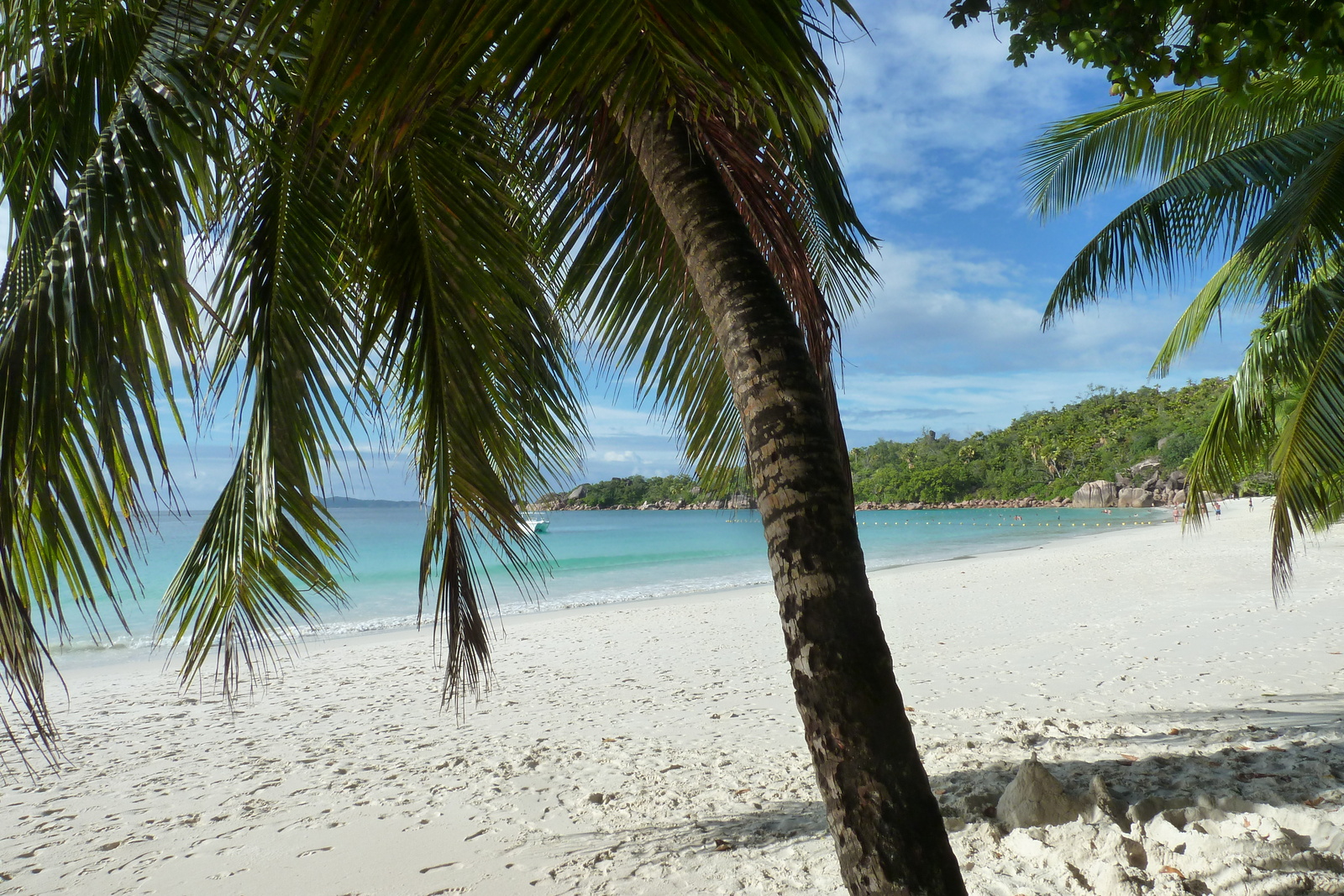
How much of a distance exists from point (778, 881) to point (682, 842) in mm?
589

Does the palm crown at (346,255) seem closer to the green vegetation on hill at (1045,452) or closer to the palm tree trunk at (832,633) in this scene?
the palm tree trunk at (832,633)

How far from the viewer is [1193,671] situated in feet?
19.7

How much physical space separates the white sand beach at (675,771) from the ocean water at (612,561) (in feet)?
3.32

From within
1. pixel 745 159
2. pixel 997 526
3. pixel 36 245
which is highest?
pixel 745 159

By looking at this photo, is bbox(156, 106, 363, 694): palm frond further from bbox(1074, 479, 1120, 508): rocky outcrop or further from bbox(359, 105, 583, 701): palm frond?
bbox(1074, 479, 1120, 508): rocky outcrop

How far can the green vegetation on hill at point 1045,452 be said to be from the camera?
5203 cm

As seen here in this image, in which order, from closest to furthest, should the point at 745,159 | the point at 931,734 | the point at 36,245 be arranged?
the point at 36,245, the point at 745,159, the point at 931,734

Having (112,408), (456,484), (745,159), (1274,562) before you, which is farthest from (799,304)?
(1274,562)

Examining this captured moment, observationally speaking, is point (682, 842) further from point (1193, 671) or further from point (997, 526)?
point (997, 526)

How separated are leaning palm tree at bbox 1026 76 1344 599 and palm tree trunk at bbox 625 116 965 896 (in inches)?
158

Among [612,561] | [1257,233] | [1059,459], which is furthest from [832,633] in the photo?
[1059,459]

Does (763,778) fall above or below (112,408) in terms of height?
below

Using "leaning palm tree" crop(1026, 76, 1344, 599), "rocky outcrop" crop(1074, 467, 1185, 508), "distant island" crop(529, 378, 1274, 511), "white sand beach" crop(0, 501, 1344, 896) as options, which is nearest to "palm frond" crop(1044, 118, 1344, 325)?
"leaning palm tree" crop(1026, 76, 1344, 599)

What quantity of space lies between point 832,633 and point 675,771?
3.09 metres
